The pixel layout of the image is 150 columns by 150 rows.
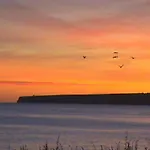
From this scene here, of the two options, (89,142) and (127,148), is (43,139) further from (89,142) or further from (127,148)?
(127,148)

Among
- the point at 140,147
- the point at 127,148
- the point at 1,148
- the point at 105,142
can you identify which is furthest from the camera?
the point at 105,142

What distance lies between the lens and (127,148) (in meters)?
17.5

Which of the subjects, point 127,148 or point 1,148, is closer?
point 127,148

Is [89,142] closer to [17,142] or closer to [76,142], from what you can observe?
[76,142]

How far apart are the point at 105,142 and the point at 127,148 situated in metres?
29.1

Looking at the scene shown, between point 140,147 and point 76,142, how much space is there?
33.3 ft

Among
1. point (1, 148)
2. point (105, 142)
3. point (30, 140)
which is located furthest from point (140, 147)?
point (30, 140)

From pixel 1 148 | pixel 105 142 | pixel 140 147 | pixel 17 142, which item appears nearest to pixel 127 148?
pixel 140 147

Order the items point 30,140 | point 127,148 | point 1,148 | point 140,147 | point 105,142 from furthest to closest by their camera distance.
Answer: point 30,140 < point 105,142 < point 1,148 < point 140,147 < point 127,148

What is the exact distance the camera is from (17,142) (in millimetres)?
48781

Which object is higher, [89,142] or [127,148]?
[89,142]

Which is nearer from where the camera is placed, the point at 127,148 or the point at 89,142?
the point at 127,148

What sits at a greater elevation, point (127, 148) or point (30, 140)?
point (30, 140)

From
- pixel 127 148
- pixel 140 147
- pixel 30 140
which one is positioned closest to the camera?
pixel 127 148
